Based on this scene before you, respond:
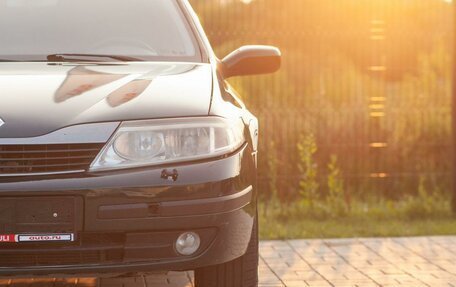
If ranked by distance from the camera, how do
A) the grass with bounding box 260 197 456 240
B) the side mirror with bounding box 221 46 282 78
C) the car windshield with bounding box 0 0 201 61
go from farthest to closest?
the grass with bounding box 260 197 456 240 → the side mirror with bounding box 221 46 282 78 → the car windshield with bounding box 0 0 201 61

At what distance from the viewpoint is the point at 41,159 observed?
4.09 m

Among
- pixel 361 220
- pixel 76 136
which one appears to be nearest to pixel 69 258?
pixel 76 136

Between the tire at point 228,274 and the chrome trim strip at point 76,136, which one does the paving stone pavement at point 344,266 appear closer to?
the tire at point 228,274

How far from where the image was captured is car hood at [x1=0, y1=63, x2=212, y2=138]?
13.7ft

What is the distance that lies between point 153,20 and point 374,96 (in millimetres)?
4426

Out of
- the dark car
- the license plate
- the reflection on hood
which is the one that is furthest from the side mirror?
the license plate

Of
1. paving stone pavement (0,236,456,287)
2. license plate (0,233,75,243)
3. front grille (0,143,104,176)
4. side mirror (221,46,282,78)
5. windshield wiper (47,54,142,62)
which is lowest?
paving stone pavement (0,236,456,287)

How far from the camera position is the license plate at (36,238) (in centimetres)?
407

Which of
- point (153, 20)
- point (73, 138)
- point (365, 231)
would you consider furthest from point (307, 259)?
point (73, 138)

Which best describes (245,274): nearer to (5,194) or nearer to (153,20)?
(5,194)

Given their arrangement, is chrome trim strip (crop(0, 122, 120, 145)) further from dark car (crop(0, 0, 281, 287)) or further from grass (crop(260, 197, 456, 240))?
grass (crop(260, 197, 456, 240))

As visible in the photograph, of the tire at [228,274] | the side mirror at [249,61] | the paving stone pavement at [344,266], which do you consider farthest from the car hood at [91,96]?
the paving stone pavement at [344,266]

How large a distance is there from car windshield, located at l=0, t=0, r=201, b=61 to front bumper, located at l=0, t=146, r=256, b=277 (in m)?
1.23

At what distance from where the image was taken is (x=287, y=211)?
886 cm
